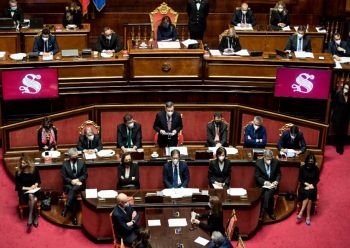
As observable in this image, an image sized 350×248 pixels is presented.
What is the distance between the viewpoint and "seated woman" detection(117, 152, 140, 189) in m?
10.4

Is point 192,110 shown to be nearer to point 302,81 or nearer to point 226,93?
point 226,93

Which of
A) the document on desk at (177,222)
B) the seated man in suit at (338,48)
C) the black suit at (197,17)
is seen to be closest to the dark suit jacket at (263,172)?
the document on desk at (177,222)

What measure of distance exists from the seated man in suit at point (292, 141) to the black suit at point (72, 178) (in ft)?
10.5

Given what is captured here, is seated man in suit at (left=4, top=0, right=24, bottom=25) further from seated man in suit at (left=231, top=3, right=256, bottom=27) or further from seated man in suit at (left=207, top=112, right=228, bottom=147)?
seated man in suit at (left=207, top=112, right=228, bottom=147)

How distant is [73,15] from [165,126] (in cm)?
385

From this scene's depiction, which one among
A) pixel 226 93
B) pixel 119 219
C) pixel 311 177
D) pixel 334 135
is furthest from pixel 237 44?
pixel 119 219

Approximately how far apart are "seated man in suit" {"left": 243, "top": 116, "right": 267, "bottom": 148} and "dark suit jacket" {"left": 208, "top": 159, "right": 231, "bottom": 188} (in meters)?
1.07

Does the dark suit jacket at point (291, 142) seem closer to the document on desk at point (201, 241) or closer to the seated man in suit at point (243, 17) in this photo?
the document on desk at point (201, 241)

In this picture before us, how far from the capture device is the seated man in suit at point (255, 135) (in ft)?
37.3

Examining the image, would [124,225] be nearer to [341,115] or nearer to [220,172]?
[220,172]

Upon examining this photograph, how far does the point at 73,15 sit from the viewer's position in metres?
14.0

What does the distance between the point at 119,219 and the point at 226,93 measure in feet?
13.3

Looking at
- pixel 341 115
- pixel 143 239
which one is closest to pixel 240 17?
pixel 341 115

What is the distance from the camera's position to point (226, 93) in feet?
40.9
